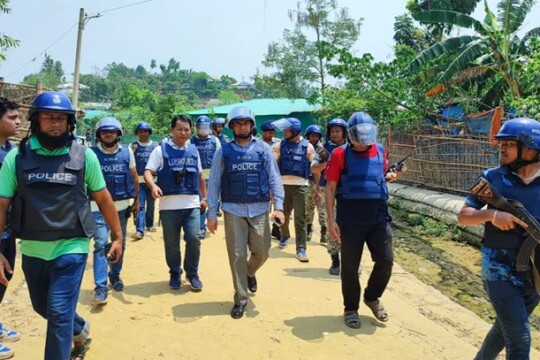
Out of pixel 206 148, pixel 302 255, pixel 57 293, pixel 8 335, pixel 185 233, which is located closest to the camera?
pixel 57 293

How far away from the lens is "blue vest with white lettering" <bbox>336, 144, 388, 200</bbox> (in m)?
4.31

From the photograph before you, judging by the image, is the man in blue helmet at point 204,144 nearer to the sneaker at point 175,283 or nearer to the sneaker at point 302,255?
the sneaker at point 302,255

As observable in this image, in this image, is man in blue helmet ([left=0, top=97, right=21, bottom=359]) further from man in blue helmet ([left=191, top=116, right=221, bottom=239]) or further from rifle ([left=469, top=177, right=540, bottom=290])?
man in blue helmet ([left=191, top=116, right=221, bottom=239])

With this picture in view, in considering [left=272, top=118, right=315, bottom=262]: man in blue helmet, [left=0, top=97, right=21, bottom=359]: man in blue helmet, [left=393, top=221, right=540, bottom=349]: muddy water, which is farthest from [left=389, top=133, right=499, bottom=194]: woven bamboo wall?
[left=0, top=97, right=21, bottom=359]: man in blue helmet

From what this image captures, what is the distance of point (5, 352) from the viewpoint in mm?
3645

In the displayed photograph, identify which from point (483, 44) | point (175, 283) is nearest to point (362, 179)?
point (175, 283)

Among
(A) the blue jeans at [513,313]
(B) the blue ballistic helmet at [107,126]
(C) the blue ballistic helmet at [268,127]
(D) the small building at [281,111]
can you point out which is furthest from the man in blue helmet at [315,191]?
(D) the small building at [281,111]

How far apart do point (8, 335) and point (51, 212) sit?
5.71 feet

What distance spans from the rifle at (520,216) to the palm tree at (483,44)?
11.2 m

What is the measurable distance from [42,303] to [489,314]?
497 cm

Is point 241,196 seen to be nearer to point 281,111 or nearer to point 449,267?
point 449,267

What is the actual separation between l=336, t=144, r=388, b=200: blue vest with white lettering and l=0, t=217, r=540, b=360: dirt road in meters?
1.25

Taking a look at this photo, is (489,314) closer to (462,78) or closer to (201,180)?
(201,180)

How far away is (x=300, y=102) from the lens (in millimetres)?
32688
